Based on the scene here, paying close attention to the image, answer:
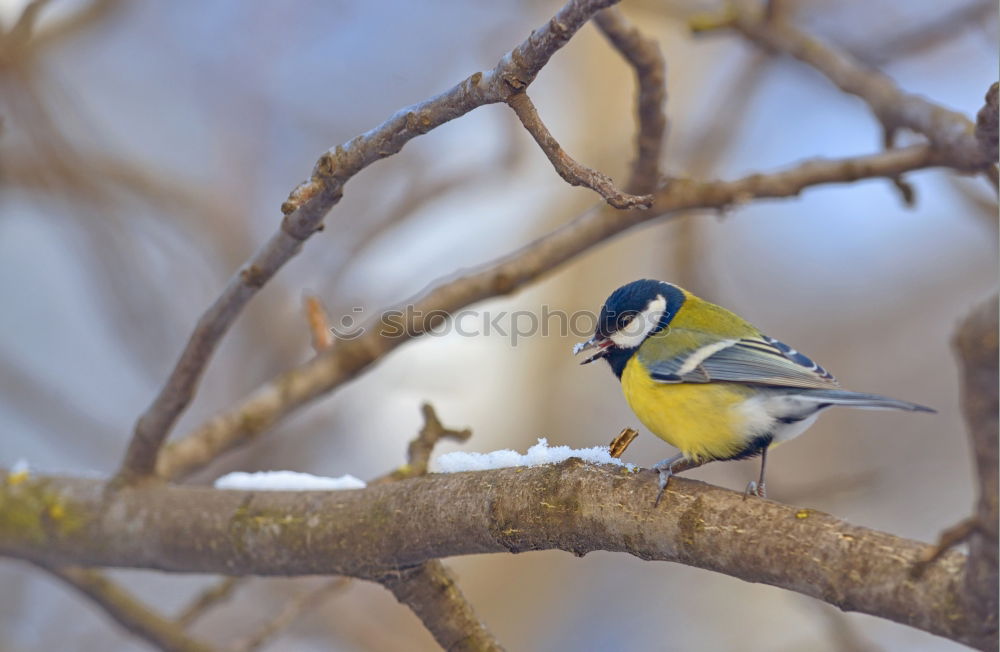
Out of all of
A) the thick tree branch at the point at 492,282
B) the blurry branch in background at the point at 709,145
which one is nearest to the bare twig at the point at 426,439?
the thick tree branch at the point at 492,282

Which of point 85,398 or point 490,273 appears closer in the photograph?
point 490,273

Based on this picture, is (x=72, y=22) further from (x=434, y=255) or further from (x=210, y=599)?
(x=210, y=599)

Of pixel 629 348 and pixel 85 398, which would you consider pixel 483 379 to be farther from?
pixel 85 398

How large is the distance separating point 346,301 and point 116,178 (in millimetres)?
811

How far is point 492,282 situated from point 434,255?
1.05 metres

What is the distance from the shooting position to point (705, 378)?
50.1 inches

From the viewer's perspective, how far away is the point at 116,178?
2600 millimetres

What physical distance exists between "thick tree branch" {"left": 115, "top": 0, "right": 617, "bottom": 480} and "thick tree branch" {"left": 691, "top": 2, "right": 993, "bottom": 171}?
0.92 m

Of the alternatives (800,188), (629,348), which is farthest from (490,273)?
(800,188)

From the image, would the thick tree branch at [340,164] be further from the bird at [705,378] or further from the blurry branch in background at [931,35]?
the blurry branch in background at [931,35]

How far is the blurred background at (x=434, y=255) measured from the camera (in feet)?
7.97

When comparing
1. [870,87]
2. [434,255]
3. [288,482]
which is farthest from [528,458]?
[434,255]

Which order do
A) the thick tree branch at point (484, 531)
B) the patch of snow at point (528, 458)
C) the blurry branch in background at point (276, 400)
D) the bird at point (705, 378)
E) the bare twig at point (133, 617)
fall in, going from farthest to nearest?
the bare twig at point (133, 617)
the blurry branch in background at point (276, 400)
the bird at point (705, 378)
the patch of snow at point (528, 458)
the thick tree branch at point (484, 531)

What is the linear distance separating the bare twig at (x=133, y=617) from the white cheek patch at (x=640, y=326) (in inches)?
38.0
